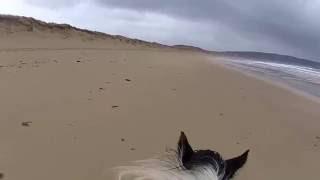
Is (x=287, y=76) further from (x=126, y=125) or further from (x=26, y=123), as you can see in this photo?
(x=26, y=123)

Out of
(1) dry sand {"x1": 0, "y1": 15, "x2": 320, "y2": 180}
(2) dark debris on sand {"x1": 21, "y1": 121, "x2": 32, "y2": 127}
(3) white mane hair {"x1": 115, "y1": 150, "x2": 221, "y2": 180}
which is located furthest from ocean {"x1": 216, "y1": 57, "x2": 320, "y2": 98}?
(3) white mane hair {"x1": 115, "y1": 150, "x2": 221, "y2": 180}

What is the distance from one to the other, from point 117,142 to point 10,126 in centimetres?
107

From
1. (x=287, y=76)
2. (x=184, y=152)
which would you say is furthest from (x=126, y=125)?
(x=287, y=76)

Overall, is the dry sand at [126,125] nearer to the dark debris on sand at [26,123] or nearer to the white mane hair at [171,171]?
the dark debris on sand at [26,123]

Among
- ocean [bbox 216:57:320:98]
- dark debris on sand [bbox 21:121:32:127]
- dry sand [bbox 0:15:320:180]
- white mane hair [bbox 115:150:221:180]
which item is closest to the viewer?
white mane hair [bbox 115:150:221:180]

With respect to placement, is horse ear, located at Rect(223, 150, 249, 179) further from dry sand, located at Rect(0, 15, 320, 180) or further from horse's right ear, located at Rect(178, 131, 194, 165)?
dry sand, located at Rect(0, 15, 320, 180)

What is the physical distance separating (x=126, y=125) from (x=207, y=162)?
2494mm

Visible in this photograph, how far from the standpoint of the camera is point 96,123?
5477 mm

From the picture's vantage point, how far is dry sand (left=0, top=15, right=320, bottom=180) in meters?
4.32

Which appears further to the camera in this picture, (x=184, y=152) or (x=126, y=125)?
(x=126, y=125)

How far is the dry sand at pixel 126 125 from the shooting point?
4324 millimetres

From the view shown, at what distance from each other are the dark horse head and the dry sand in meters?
1.01

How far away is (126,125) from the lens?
5.52 metres

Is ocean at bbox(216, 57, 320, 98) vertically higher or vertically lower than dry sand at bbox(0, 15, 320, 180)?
lower
